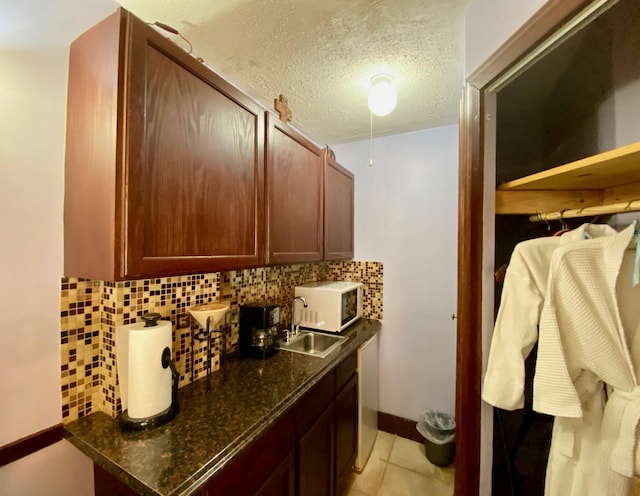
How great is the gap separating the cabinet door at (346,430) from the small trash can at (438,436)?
566mm

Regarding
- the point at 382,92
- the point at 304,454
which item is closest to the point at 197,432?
the point at 304,454

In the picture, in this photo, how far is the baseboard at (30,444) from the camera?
751mm

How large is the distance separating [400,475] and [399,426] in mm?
396

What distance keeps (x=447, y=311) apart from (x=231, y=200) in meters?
1.78

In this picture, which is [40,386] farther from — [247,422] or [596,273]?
[596,273]

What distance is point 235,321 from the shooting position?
4.98 ft

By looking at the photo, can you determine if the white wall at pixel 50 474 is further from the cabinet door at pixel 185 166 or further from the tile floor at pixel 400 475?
the tile floor at pixel 400 475

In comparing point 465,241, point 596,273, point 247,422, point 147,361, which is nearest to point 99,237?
point 147,361

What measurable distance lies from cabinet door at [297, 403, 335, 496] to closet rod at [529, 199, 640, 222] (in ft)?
4.39

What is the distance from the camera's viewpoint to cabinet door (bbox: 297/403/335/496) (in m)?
1.16

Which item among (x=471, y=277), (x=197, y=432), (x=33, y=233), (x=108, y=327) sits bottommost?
(x=197, y=432)

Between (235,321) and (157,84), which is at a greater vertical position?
(157,84)

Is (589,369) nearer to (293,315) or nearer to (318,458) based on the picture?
(318,458)

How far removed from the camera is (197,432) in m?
0.86
